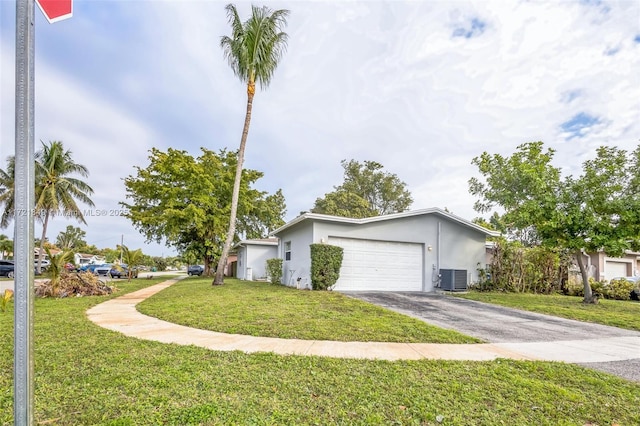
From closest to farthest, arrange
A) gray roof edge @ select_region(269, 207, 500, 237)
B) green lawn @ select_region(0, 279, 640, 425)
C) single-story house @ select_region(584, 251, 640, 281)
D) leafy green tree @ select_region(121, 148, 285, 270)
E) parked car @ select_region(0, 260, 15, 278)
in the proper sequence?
green lawn @ select_region(0, 279, 640, 425) < gray roof edge @ select_region(269, 207, 500, 237) < single-story house @ select_region(584, 251, 640, 281) < leafy green tree @ select_region(121, 148, 285, 270) < parked car @ select_region(0, 260, 15, 278)

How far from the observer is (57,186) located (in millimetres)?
24953

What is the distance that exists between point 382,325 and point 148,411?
469cm

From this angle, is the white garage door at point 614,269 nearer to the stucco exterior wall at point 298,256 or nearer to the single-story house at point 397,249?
the single-story house at point 397,249

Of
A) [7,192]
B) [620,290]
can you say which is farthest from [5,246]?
[620,290]

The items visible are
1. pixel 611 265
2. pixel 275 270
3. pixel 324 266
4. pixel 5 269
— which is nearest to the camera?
pixel 324 266

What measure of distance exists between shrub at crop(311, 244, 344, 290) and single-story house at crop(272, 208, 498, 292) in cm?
54

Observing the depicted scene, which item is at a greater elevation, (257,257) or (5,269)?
(257,257)

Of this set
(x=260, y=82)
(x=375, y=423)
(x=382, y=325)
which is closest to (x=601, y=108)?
(x=382, y=325)

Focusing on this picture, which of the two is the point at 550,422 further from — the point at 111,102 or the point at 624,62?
the point at 111,102

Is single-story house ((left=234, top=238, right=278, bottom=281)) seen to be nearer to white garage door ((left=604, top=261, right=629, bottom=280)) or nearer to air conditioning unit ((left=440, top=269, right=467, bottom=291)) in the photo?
air conditioning unit ((left=440, top=269, right=467, bottom=291))

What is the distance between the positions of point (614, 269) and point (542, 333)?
19.0m

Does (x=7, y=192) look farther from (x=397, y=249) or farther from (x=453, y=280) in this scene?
(x=453, y=280)

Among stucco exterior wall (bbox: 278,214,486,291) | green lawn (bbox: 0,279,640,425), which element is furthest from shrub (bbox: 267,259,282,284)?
green lawn (bbox: 0,279,640,425)

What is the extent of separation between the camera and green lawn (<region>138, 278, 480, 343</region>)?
5.82 meters
